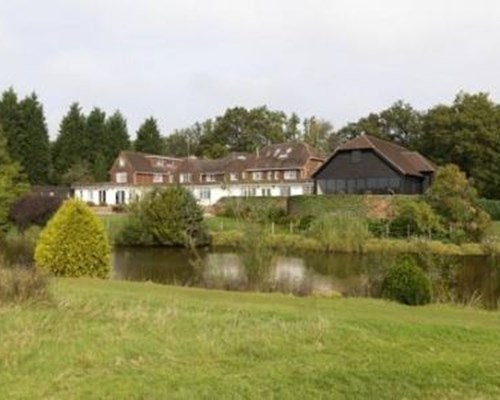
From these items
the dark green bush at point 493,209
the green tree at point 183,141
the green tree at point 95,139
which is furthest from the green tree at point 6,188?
the green tree at point 183,141

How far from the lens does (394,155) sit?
171ft

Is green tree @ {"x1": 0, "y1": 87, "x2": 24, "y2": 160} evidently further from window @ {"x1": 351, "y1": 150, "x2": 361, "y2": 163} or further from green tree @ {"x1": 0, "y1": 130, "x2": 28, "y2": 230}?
window @ {"x1": 351, "y1": 150, "x2": 361, "y2": 163}

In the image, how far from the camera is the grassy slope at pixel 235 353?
5797mm

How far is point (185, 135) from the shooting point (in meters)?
105

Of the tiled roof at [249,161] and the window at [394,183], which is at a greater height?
the tiled roof at [249,161]

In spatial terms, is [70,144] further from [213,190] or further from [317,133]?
[317,133]

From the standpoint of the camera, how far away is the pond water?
16.6 m

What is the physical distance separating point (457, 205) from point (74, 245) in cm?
2519

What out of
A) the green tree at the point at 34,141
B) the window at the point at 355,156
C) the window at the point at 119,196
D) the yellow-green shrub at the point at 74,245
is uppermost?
the green tree at the point at 34,141

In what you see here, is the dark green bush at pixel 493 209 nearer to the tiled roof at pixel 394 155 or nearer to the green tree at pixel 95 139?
the tiled roof at pixel 394 155

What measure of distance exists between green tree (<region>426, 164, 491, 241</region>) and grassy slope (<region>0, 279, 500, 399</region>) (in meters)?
27.0

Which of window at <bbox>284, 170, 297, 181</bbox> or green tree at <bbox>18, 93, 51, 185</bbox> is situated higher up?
green tree at <bbox>18, 93, 51, 185</bbox>

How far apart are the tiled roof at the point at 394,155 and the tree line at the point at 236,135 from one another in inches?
146

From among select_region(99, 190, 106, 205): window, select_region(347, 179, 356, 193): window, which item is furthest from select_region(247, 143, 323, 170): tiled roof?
select_region(99, 190, 106, 205): window
